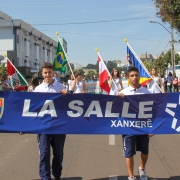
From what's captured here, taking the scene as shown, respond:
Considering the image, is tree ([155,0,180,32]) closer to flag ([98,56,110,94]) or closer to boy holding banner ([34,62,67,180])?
flag ([98,56,110,94])

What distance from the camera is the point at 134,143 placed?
555cm

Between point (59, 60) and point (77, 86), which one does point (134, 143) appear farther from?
point (77, 86)

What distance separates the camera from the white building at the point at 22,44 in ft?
171

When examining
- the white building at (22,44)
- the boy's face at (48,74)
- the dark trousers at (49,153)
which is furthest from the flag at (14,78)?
the white building at (22,44)

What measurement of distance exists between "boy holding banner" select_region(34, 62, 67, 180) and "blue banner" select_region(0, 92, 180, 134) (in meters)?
0.14

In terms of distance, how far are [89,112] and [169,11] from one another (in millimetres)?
15459

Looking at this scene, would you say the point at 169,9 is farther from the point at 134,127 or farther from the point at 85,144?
the point at 134,127

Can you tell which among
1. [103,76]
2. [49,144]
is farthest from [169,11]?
[49,144]

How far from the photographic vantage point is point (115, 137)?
33.3ft

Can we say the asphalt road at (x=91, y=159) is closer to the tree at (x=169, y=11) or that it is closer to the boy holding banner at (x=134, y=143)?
the boy holding banner at (x=134, y=143)

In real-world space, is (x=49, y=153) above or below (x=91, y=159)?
above

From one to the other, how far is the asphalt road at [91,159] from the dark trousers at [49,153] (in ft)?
1.82

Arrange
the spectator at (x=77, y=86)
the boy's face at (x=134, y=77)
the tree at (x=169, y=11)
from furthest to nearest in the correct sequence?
the tree at (x=169, y=11), the spectator at (x=77, y=86), the boy's face at (x=134, y=77)

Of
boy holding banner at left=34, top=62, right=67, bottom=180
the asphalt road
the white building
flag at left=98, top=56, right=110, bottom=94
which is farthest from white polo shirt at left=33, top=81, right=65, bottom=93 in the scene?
the white building
